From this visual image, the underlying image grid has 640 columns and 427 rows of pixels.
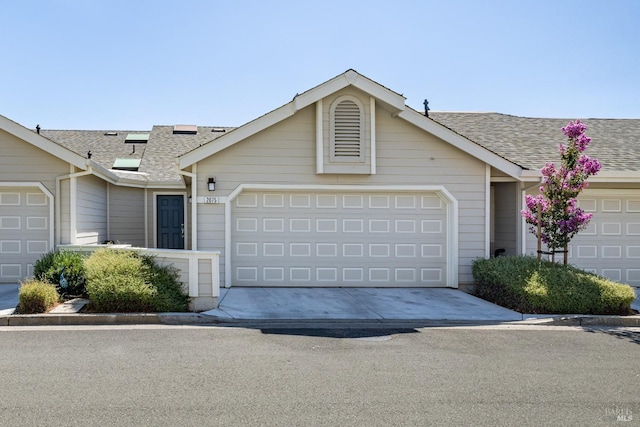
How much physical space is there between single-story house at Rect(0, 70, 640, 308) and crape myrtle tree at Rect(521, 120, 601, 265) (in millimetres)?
1077

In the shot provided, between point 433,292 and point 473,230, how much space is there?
1837 millimetres

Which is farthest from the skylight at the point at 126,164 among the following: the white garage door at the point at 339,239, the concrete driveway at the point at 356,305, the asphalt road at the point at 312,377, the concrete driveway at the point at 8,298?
the asphalt road at the point at 312,377

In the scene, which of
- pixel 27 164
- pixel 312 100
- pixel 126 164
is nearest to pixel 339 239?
pixel 312 100

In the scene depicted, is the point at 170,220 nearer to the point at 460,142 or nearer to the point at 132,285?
the point at 132,285

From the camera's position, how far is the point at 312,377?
5.05 metres

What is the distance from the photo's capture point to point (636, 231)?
37.9ft

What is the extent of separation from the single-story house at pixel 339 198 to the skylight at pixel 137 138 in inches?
252

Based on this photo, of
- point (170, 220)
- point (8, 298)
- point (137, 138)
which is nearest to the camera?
point (8, 298)

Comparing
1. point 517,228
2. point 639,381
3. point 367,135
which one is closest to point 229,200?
point 367,135

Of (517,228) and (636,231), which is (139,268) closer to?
(517,228)

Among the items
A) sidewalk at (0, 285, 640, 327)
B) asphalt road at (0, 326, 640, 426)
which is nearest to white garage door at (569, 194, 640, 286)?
sidewalk at (0, 285, 640, 327)

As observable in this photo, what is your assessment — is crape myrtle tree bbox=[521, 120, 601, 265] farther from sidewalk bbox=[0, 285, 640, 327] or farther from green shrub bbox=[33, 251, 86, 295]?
green shrub bbox=[33, 251, 86, 295]

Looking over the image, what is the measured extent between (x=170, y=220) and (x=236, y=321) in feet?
25.9

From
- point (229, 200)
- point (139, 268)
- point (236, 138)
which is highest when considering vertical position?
point (236, 138)
